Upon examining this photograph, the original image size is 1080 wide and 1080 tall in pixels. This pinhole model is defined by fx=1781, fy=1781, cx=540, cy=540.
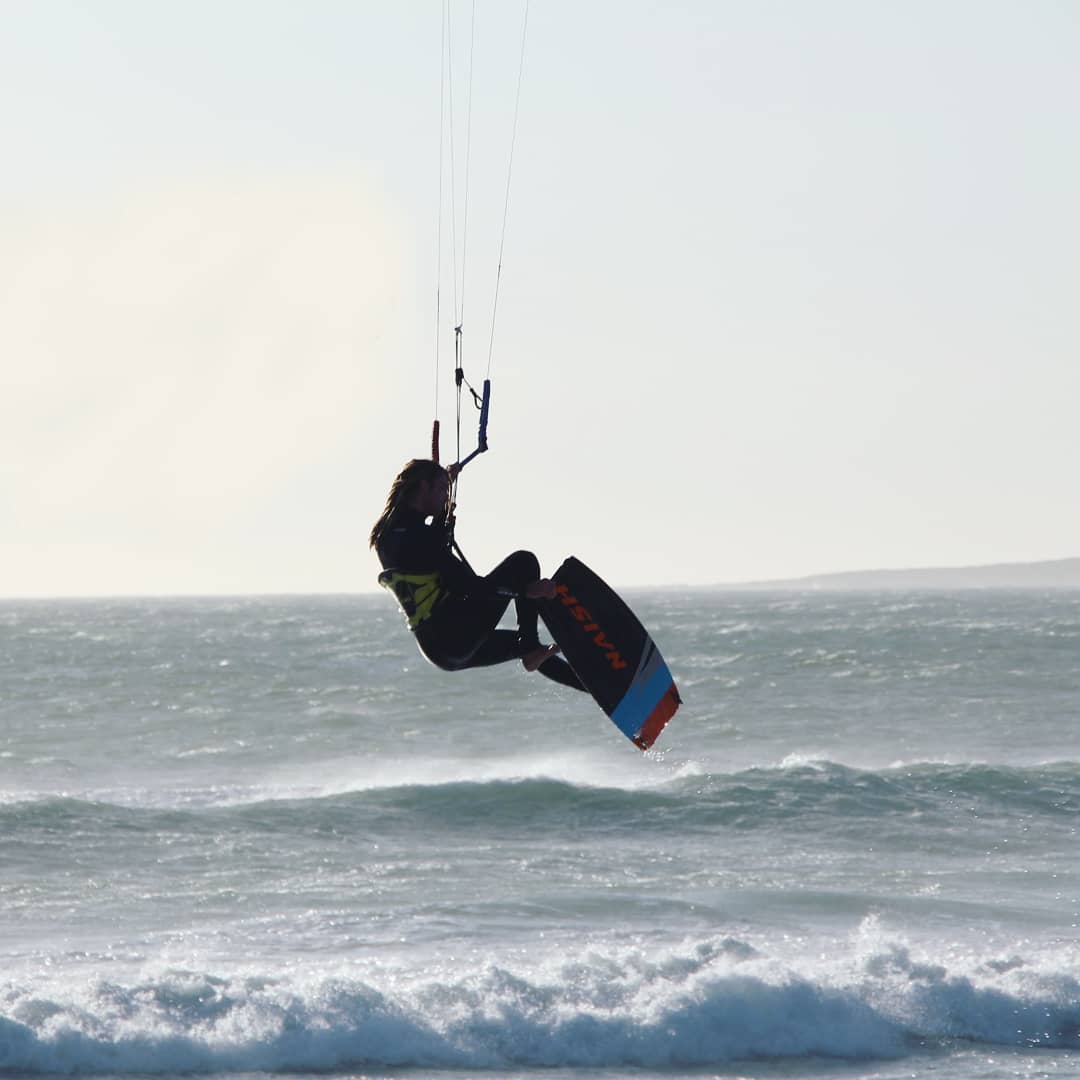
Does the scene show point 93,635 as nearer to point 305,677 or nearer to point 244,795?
point 305,677

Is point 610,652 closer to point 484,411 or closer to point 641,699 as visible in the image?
point 641,699

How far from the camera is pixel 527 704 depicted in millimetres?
30375

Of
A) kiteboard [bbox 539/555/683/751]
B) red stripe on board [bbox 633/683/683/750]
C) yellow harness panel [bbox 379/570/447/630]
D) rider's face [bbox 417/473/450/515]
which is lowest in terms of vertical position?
red stripe on board [bbox 633/683/683/750]

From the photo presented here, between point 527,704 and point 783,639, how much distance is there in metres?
14.5

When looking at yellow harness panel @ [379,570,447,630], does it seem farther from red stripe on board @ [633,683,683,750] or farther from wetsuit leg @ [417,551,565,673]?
red stripe on board @ [633,683,683,750]

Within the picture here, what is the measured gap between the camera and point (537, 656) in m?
7.52

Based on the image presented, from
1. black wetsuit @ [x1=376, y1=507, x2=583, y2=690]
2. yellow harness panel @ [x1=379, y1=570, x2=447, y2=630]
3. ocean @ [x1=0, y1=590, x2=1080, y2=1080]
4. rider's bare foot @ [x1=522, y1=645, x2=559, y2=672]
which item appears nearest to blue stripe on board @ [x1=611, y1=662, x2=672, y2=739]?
rider's bare foot @ [x1=522, y1=645, x2=559, y2=672]

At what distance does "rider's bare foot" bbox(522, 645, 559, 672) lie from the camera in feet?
24.6

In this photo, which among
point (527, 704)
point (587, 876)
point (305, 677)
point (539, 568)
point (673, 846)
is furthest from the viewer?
→ point (305, 677)

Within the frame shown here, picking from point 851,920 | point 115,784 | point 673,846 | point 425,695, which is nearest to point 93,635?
point 425,695

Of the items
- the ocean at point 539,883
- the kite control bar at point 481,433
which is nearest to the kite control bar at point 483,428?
the kite control bar at point 481,433

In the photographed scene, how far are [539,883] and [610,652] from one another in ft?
24.4

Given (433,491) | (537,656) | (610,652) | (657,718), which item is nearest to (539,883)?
(657,718)

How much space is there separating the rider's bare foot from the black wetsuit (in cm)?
2
